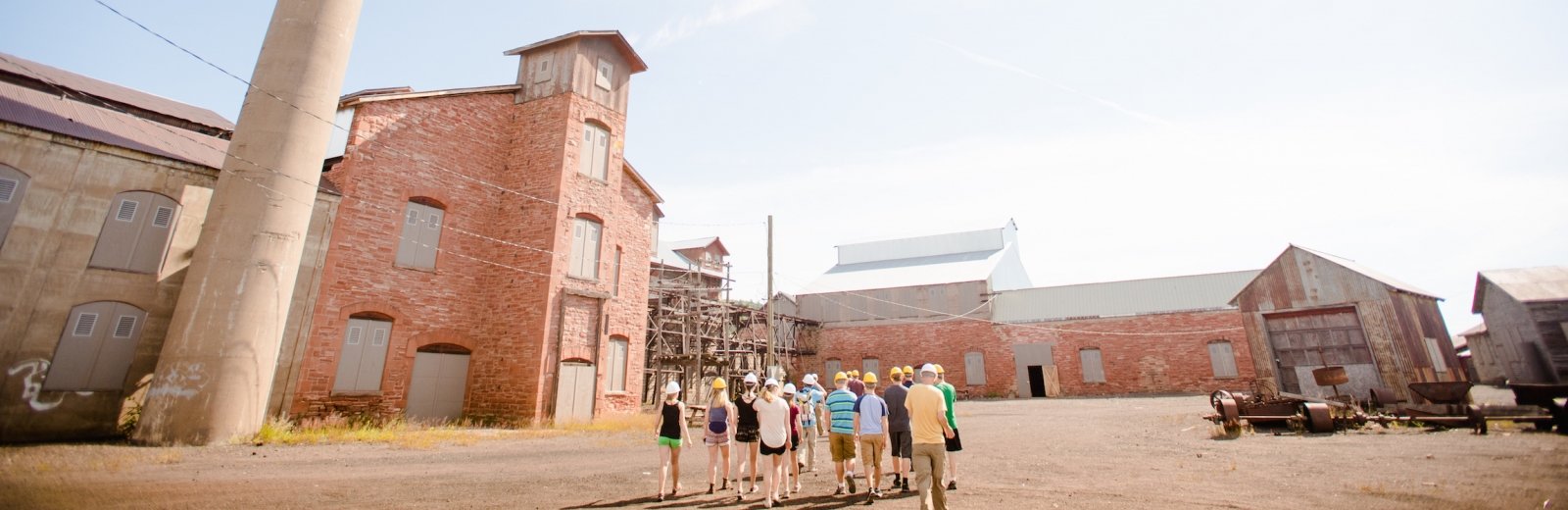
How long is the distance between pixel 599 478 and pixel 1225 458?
9072 millimetres

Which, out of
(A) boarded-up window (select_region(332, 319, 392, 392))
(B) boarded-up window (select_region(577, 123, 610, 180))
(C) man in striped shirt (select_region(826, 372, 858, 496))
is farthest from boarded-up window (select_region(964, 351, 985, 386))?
(A) boarded-up window (select_region(332, 319, 392, 392))

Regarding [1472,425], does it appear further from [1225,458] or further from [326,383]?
[326,383]

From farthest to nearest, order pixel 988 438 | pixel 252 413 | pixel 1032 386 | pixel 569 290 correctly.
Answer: pixel 1032 386 → pixel 569 290 → pixel 988 438 → pixel 252 413

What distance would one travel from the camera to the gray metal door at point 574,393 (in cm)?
1445

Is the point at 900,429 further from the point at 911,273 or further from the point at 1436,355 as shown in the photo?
the point at 911,273

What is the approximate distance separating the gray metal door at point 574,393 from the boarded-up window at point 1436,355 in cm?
2230

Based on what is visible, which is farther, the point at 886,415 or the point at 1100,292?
the point at 1100,292

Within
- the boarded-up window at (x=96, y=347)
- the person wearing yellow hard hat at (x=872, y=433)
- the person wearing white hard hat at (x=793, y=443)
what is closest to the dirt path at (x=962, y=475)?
the person wearing white hard hat at (x=793, y=443)

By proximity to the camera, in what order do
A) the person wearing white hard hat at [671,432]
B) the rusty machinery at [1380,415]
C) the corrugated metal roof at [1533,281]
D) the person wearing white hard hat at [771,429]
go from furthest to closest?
the corrugated metal roof at [1533,281] < the rusty machinery at [1380,415] < the person wearing white hard hat at [671,432] < the person wearing white hard hat at [771,429]

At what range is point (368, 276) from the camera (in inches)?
526

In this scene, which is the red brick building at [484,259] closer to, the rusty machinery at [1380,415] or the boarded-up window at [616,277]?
the boarded-up window at [616,277]

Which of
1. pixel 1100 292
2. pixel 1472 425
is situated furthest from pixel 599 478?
pixel 1100 292

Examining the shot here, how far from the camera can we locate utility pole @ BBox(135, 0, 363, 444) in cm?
967

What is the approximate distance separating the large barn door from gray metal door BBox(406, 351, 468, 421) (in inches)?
888
